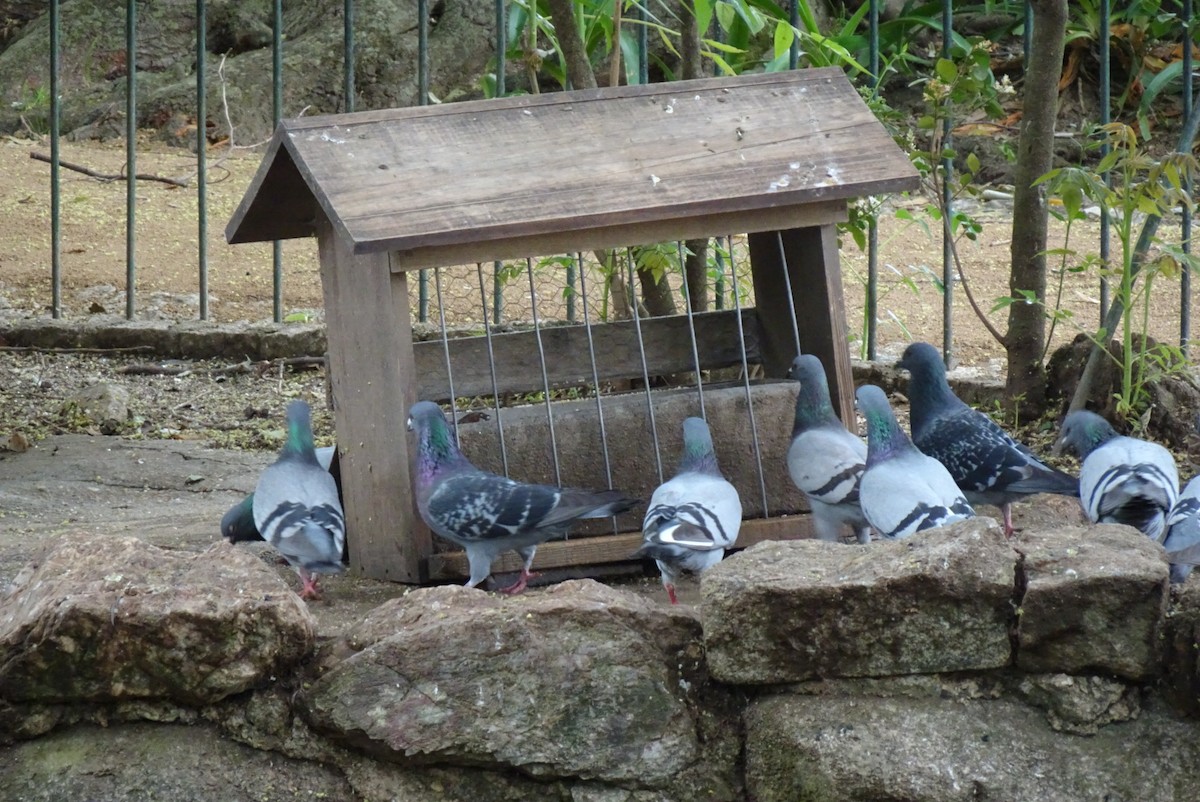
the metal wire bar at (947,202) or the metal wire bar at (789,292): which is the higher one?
the metal wire bar at (947,202)

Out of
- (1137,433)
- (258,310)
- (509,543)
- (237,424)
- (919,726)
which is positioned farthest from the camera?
(258,310)

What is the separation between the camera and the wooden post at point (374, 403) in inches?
135

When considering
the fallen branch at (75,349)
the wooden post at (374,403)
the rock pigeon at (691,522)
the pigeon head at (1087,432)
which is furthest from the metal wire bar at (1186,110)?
the fallen branch at (75,349)

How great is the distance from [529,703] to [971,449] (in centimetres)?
159

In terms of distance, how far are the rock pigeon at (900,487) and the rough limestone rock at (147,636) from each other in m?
1.29

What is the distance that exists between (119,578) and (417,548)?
3.26 ft

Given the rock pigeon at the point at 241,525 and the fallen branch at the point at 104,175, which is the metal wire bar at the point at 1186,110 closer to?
the rock pigeon at the point at 241,525

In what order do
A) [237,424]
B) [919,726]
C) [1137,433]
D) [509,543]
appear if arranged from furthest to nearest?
[237,424] → [1137,433] → [509,543] → [919,726]

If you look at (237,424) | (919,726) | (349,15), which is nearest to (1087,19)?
(349,15)

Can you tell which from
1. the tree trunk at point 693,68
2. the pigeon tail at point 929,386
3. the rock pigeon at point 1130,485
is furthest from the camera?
the tree trunk at point 693,68

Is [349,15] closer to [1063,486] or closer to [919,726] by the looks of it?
[1063,486]

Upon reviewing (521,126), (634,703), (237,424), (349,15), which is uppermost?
(349,15)

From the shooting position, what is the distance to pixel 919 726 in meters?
2.52

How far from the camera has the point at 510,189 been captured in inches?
132
